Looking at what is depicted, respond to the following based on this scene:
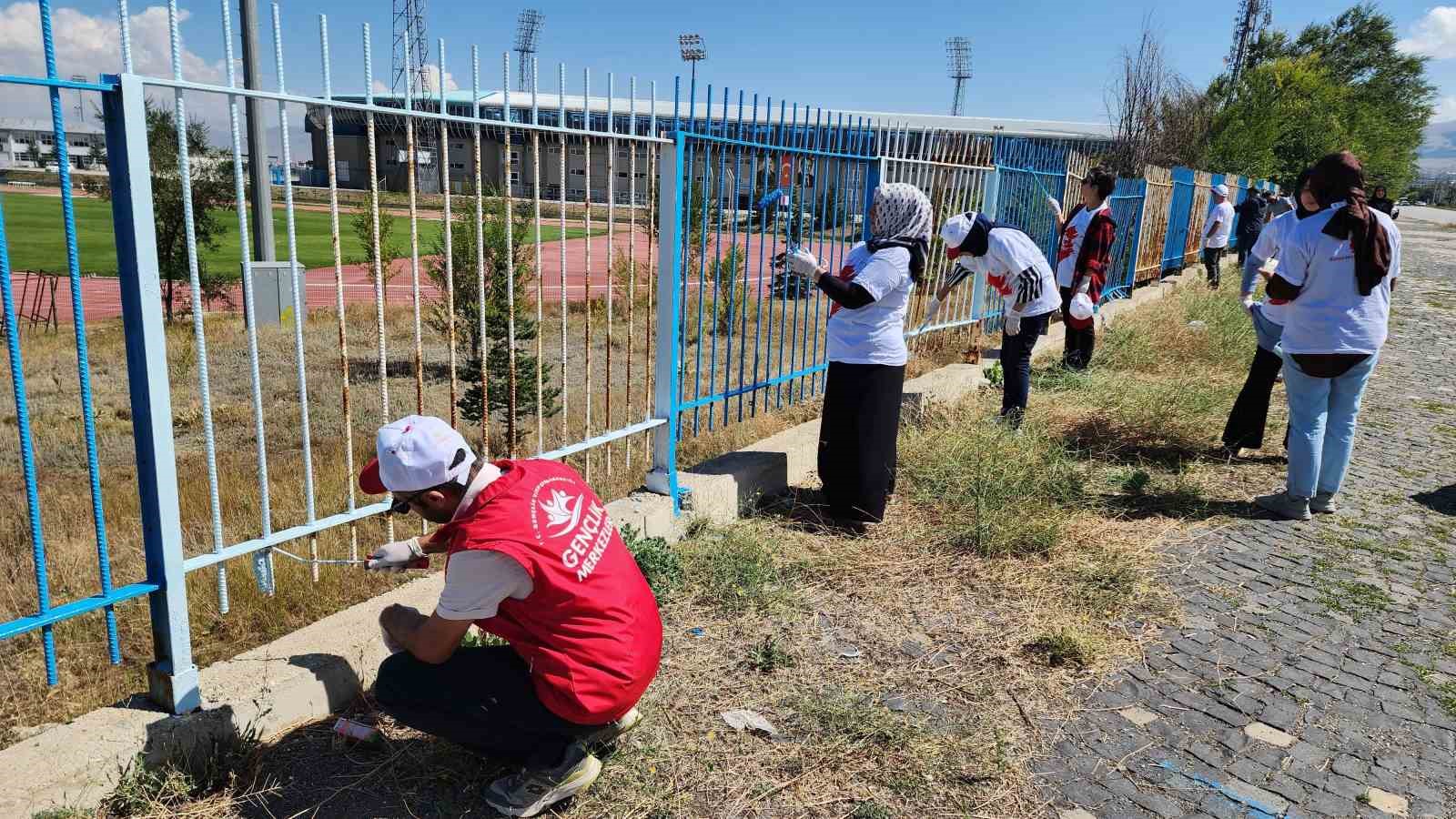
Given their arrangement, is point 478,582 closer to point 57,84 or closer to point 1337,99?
point 57,84

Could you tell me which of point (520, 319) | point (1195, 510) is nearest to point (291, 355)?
point (520, 319)

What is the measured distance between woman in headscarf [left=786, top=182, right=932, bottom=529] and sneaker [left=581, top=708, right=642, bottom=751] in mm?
2141

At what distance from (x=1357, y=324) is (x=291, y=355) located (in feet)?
35.8

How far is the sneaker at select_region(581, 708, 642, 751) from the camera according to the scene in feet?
9.03

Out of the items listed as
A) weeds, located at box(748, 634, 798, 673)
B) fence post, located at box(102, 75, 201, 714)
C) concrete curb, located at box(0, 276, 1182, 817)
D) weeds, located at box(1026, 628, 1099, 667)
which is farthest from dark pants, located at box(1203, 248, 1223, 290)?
fence post, located at box(102, 75, 201, 714)

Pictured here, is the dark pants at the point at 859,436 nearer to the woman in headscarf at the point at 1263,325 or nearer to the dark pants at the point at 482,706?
the woman in headscarf at the point at 1263,325

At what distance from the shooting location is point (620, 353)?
11.0 meters

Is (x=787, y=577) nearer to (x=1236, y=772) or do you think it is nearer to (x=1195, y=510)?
(x=1236, y=772)

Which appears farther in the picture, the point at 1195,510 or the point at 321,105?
the point at 1195,510

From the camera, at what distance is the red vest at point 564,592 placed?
7.82 ft

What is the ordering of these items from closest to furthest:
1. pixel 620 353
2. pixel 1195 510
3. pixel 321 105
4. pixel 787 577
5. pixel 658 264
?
pixel 321 105
pixel 787 577
pixel 658 264
pixel 1195 510
pixel 620 353

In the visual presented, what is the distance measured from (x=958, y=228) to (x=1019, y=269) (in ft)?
1.59

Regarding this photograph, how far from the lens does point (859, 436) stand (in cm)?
472

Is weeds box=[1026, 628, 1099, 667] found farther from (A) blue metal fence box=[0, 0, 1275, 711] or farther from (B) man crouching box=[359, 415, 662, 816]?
(A) blue metal fence box=[0, 0, 1275, 711]
